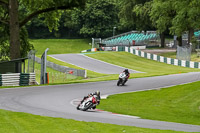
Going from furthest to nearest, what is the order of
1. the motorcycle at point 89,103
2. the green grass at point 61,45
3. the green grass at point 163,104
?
the green grass at point 61,45
the green grass at point 163,104
the motorcycle at point 89,103

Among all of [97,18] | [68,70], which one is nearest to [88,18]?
[97,18]

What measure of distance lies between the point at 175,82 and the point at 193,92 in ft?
18.7

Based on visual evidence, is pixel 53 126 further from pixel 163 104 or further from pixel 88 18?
pixel 88 18

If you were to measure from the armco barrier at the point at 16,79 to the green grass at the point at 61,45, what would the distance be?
187 ft

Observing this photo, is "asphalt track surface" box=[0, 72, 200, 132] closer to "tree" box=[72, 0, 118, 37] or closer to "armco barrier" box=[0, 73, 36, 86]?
"armco barrier" box=[0, 73, 36, 86]

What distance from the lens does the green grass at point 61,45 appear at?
8783 centimetres

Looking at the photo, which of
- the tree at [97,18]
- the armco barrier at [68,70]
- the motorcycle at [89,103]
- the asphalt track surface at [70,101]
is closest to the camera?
the asphalt track surface at [70,101]

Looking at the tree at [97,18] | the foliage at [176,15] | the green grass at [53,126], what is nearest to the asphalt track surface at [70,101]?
the green grass at [53,126]

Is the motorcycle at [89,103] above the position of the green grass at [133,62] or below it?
above

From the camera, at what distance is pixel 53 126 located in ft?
40.8

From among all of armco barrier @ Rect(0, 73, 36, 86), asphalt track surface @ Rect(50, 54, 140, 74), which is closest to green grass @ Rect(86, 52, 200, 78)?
asphalt track surface @ Rect(50, 54, 140, 74)

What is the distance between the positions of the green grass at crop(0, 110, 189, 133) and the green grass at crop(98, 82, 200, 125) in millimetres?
4257

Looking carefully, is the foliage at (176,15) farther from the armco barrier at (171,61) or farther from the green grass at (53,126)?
the green grass at (53,126)

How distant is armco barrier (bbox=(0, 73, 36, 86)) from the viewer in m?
28.3
